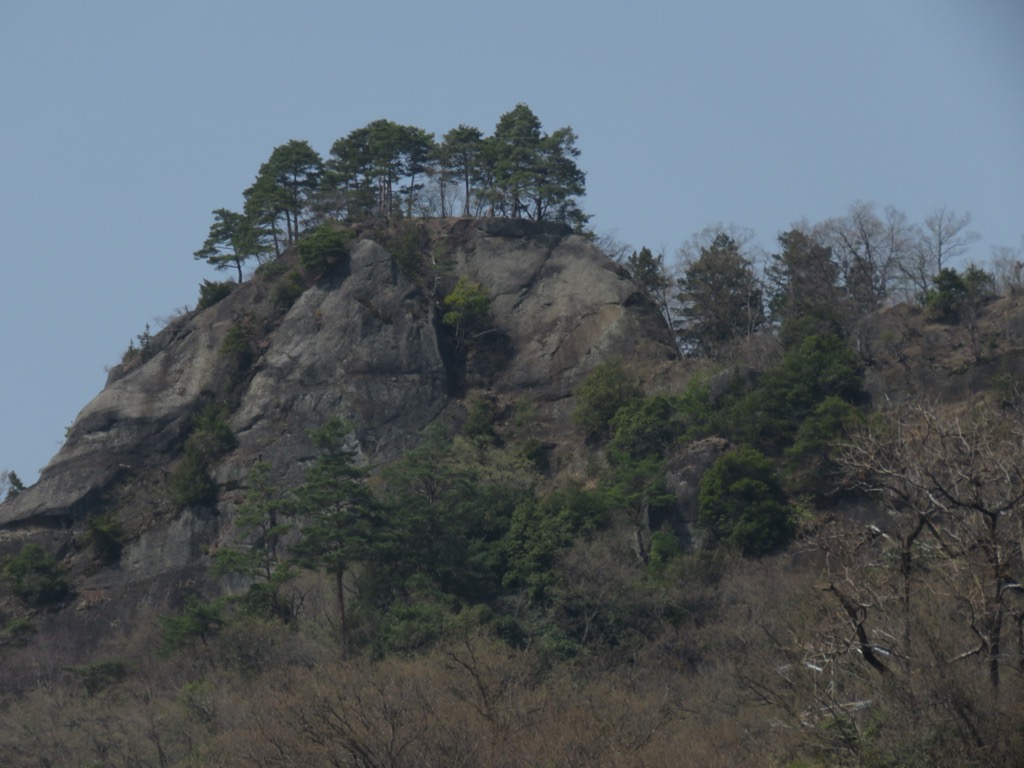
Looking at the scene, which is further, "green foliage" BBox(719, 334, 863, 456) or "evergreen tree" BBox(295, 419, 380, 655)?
"green foliage" BBox(719, 334, 863, 456)

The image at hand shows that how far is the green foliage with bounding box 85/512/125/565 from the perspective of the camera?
49.6m

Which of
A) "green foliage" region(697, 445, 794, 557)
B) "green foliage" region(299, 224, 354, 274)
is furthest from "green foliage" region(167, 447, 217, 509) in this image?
"green foliage" region(697, 445, 794, 557)

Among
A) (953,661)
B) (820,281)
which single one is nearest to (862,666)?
(953,661)

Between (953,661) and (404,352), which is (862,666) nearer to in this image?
(953,661)

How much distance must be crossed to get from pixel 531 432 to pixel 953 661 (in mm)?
31470

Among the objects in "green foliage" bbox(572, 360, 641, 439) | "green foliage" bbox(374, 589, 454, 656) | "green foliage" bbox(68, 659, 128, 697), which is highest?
"green foliage" bbox(572, 360, 641, 439)

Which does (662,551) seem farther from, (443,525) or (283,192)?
(283,192)

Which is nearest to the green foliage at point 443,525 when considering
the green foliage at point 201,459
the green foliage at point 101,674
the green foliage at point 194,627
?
the green foliage at point 194,627

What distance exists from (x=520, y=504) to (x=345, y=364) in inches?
469

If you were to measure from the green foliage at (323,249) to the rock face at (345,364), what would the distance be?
0.45 m

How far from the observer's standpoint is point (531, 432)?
52312 millimetres

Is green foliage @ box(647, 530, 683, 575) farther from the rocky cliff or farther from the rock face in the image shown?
the rock face

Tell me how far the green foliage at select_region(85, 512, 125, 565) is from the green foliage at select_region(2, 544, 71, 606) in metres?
1.39

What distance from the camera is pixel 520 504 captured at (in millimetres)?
44750
